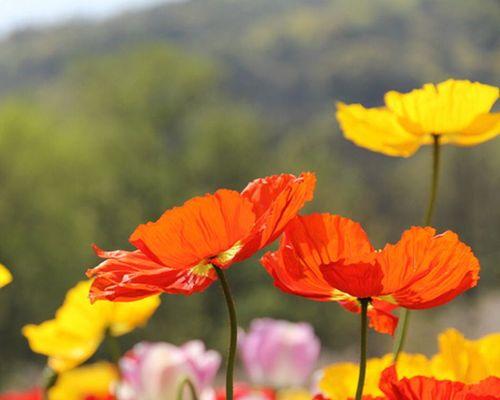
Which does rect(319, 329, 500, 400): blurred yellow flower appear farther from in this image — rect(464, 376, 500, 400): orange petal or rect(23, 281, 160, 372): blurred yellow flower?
rect(23, 281, 160, 372): blurred yellow flower

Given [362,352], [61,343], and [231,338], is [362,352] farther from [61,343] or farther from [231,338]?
[61,343]


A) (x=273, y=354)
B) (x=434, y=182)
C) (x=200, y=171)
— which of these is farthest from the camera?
Result: (x=200, y=171)

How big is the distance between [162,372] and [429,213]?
187 millimetres

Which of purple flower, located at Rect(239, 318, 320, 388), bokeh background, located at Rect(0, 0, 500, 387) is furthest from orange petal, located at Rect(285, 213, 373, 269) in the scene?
bokeh background, located at Rect(0, 0, 500, 387)

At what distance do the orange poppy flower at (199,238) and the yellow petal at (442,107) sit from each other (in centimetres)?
15

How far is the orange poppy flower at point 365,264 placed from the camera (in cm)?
29

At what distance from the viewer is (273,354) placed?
33.5 inches

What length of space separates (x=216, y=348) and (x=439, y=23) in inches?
243

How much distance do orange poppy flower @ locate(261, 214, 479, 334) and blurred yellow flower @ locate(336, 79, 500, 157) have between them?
0.14 meters

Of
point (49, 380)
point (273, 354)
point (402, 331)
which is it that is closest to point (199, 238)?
point (402, 331)

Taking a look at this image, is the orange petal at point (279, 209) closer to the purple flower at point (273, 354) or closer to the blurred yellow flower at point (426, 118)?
the blurred yellow flower at point (426, 118)

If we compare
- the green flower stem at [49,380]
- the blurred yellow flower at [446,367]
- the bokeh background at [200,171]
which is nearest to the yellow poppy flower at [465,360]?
the blurred yellow flower at [446,367]

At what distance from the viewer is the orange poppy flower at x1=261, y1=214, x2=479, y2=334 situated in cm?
29

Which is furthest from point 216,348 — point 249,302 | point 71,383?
point 71,383
